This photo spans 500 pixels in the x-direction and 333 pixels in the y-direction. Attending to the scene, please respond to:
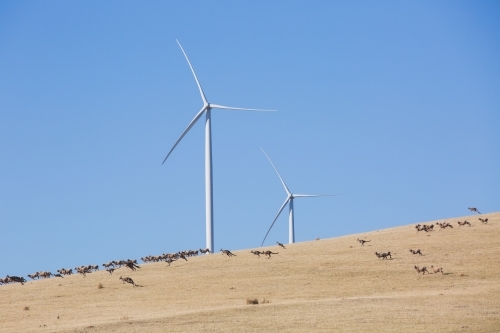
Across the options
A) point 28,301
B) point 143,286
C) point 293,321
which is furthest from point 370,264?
point 28,301

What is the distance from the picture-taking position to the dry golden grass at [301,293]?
3938 cm

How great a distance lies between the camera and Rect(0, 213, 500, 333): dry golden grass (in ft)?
129

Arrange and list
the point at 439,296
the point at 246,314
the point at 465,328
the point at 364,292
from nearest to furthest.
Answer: the point at 465,328 < the point at 246,314 < the point at 439,296 < the point at 364,292

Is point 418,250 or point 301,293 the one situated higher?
point 418,250

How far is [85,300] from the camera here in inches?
2098

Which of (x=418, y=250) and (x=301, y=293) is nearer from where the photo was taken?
(x=301, y=293)

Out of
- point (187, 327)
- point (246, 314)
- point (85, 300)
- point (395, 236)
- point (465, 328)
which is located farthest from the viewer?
point (395, 236)

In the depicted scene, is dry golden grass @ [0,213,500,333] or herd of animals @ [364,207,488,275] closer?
dry golden grass @ [0,213,500,333]

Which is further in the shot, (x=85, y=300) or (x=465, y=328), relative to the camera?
(x=85, y=300)

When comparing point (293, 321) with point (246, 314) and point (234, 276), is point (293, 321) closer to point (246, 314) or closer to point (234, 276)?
point (246, 314)

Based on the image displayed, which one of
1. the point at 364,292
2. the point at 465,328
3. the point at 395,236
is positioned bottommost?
the point at 465,328

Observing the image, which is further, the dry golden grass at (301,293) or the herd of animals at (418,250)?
the herd of animals at (418,250)

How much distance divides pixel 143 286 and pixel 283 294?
36.9ft

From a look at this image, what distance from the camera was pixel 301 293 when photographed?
5022 cm
